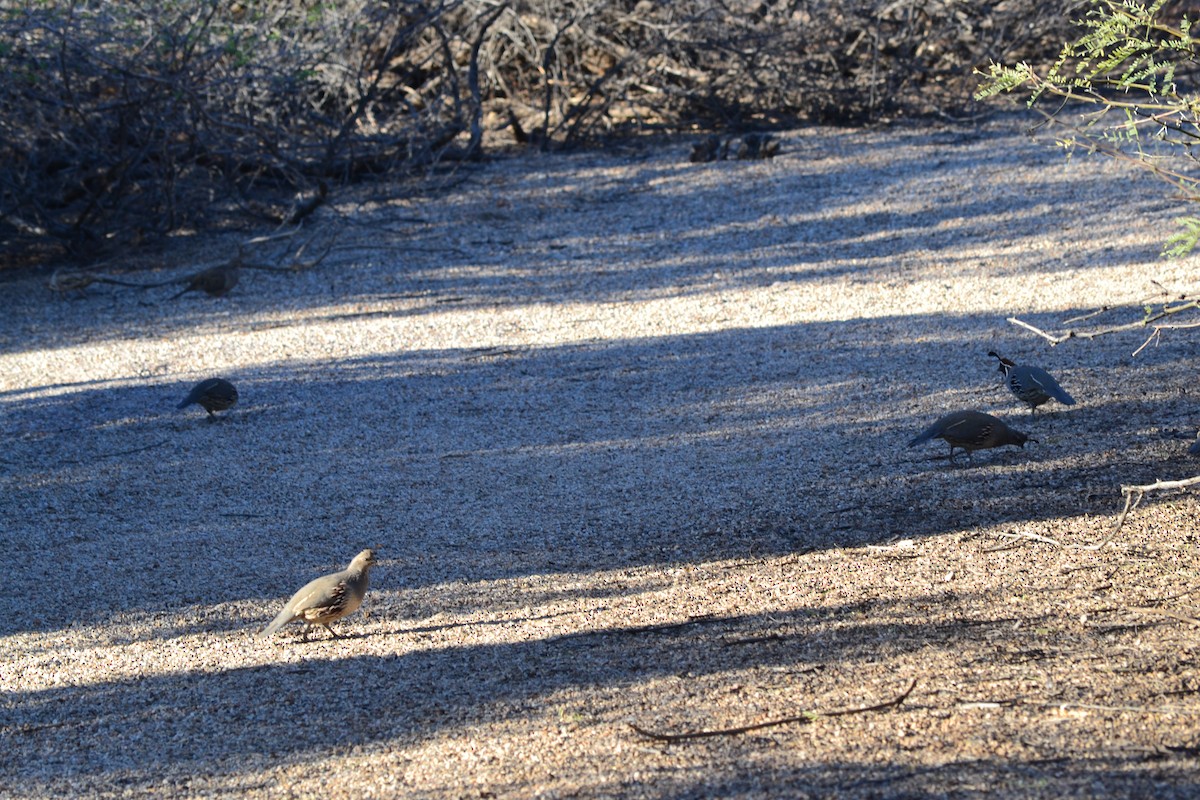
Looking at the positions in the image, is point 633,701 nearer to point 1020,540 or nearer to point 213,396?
point 1020,540

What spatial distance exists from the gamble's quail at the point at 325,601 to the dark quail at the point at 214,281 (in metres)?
6.58

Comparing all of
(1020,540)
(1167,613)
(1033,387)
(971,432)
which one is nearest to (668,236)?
(1033,387)

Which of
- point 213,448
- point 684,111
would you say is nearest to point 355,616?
point 213,448

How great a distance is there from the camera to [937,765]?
3178mm

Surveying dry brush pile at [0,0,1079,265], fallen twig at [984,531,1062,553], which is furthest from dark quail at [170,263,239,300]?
fallen twig at [984,531,1062,553]

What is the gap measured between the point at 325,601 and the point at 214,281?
22.0 feet

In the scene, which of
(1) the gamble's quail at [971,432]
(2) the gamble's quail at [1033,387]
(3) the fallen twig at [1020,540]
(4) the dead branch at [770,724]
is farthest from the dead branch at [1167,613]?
(2) the gamble's quail at [1033,387]

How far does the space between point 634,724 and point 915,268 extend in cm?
683

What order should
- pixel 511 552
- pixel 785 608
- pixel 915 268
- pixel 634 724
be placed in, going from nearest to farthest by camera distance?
pixel 634 724 → pixel 785 608 → pixel 511 552 → pixel 915 268

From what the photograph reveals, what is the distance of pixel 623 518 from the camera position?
5547 mm

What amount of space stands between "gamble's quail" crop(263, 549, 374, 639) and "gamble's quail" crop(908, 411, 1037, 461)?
8.74ft

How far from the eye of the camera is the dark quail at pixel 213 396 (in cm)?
727

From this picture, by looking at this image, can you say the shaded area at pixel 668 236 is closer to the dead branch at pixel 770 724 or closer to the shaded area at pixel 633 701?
the shaded area at pixel 633 701

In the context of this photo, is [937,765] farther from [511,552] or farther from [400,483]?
[400,483]
